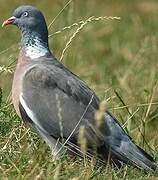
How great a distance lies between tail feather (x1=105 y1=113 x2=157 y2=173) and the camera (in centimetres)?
643

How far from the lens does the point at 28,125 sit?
259 inches

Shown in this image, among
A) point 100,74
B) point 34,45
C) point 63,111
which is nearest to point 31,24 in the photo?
point 34,45

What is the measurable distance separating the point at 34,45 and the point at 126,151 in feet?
3.60

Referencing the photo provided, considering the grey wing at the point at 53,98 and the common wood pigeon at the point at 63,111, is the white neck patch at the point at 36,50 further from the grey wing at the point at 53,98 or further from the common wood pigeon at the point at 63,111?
the grey wing at the point at 53,98

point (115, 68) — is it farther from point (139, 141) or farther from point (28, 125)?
point (28, 125)

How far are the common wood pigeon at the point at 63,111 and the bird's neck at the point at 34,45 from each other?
3.9 inches

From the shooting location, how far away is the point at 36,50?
695 cm

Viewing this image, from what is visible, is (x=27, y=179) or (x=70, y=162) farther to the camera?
(x=70, y=162)

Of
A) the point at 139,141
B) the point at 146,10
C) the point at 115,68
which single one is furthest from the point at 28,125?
the point at 146,10

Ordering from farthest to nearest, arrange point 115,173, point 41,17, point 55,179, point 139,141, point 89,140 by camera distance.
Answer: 1. point 139,141
2. point 41,17
3. point 89,140
4. point 115,173
5. point 55,179

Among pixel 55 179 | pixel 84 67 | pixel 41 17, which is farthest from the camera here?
pixel 84 67

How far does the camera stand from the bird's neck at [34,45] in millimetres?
6941

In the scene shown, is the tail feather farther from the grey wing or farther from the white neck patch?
the white neck patch

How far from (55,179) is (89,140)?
1024 mm
